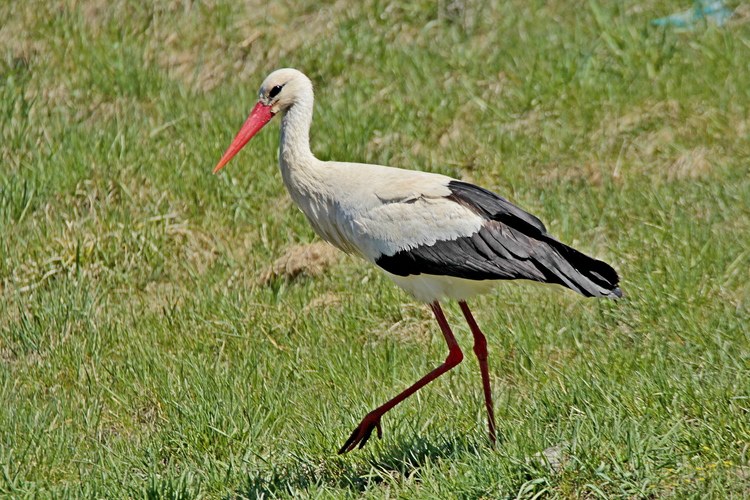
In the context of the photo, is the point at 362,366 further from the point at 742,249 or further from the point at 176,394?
the point at 742,249

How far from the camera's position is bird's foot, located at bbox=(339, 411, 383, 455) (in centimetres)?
382

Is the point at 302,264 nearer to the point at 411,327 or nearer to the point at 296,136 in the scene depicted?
the point at 411,327

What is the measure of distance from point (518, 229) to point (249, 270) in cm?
223

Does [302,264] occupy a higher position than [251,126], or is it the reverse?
[251,126]

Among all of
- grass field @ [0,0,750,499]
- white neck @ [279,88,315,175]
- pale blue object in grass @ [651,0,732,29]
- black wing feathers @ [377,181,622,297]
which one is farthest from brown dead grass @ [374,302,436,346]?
pale blue object in grass @ [651,0,732,29]

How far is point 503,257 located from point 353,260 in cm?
185

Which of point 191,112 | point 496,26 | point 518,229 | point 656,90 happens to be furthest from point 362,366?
point 496,26

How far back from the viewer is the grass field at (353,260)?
369cm

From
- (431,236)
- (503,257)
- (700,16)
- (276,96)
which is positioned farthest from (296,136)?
(700,16)

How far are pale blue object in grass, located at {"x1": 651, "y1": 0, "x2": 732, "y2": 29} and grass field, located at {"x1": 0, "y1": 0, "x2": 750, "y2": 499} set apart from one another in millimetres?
116

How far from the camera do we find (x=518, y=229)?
3.95 metres

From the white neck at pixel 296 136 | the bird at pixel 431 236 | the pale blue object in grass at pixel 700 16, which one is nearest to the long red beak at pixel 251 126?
the white neck at pixel 296 136

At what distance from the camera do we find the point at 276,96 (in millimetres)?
4410

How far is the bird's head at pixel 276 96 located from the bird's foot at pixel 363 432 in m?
1.41
